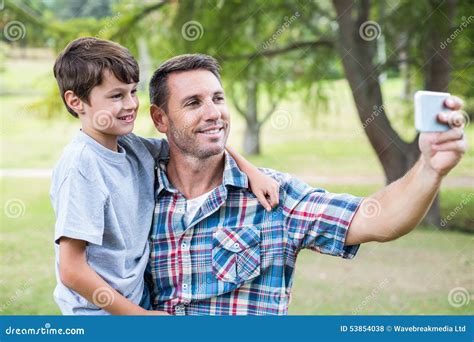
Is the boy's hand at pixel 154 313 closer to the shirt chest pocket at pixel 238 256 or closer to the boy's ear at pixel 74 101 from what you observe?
the shirt chest pocket at pixel 238 256

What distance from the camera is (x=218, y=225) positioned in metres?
2.13

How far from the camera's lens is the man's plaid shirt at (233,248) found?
2.08 m

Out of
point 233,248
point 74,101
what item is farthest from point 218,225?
point 74,101

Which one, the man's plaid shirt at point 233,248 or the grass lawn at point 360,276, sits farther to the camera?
the grass lawn at point 360,276

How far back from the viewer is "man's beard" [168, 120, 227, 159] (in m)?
2.14

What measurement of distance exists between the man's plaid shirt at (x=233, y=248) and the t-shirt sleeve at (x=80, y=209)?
0.85 ft

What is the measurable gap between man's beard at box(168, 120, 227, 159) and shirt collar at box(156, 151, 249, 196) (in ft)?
0.16

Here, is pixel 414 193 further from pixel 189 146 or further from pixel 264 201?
pixel 189 146

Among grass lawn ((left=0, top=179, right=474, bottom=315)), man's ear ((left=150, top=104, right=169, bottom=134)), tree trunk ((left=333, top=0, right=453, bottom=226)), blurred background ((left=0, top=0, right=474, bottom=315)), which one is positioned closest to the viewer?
man's ear ((left=150, top=104, right=169, bottom=134))

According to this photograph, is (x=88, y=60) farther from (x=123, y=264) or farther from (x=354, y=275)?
(x=354, y=275)

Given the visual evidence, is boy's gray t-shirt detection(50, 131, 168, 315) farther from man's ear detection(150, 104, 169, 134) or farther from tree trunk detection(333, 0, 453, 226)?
tree trunk detection(333, 0, 453, 226)

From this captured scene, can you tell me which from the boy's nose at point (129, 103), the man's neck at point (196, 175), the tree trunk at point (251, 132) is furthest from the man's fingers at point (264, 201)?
the tree trunk at point (251, 132)

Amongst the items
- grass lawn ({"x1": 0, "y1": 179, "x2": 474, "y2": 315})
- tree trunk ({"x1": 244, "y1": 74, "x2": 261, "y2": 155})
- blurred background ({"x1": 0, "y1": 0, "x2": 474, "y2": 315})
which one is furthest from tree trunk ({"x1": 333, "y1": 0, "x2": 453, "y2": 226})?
tree trunk ({"x1": 244, "y1": 74, "x2": 261, "y2": 155})
